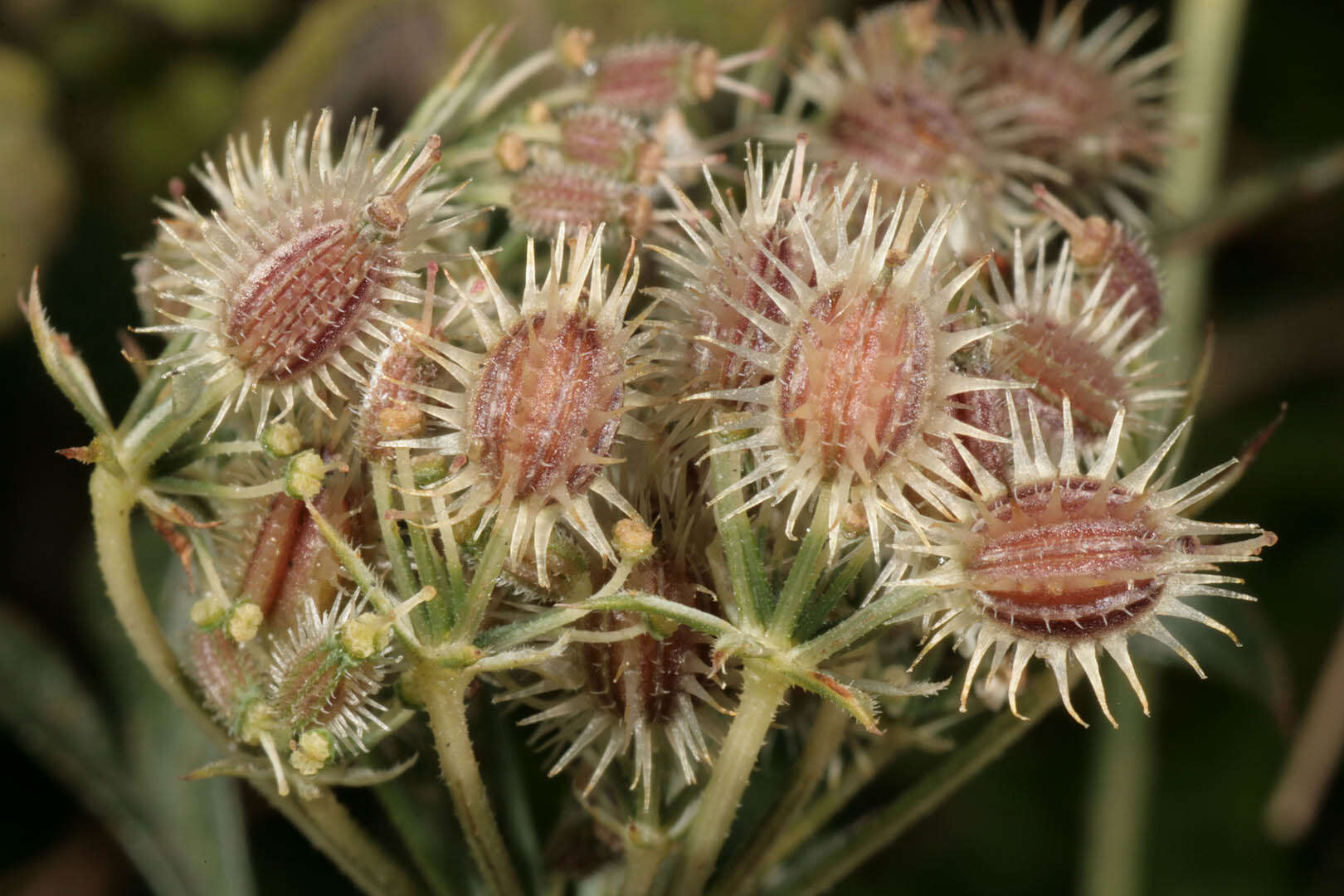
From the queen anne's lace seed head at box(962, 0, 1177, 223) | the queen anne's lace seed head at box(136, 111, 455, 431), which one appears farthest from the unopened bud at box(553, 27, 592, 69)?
the queen anne's lace seed head at box(962, 0, 1177, 223)

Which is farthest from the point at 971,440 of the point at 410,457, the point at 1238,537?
the point at 1238,537

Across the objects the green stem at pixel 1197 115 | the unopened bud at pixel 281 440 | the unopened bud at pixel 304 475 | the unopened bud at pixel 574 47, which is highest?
the green stem at pixel 1197 115

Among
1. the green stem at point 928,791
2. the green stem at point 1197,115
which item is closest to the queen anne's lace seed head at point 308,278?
the green stem at point 928,791

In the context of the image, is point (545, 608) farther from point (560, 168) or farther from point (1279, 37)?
point (1279, 37)

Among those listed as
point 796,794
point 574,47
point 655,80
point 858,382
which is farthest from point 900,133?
point 796,794

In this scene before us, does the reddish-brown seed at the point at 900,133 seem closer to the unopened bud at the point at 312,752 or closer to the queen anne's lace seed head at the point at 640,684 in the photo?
the queen anne's lace seed head at the point at 640,684
